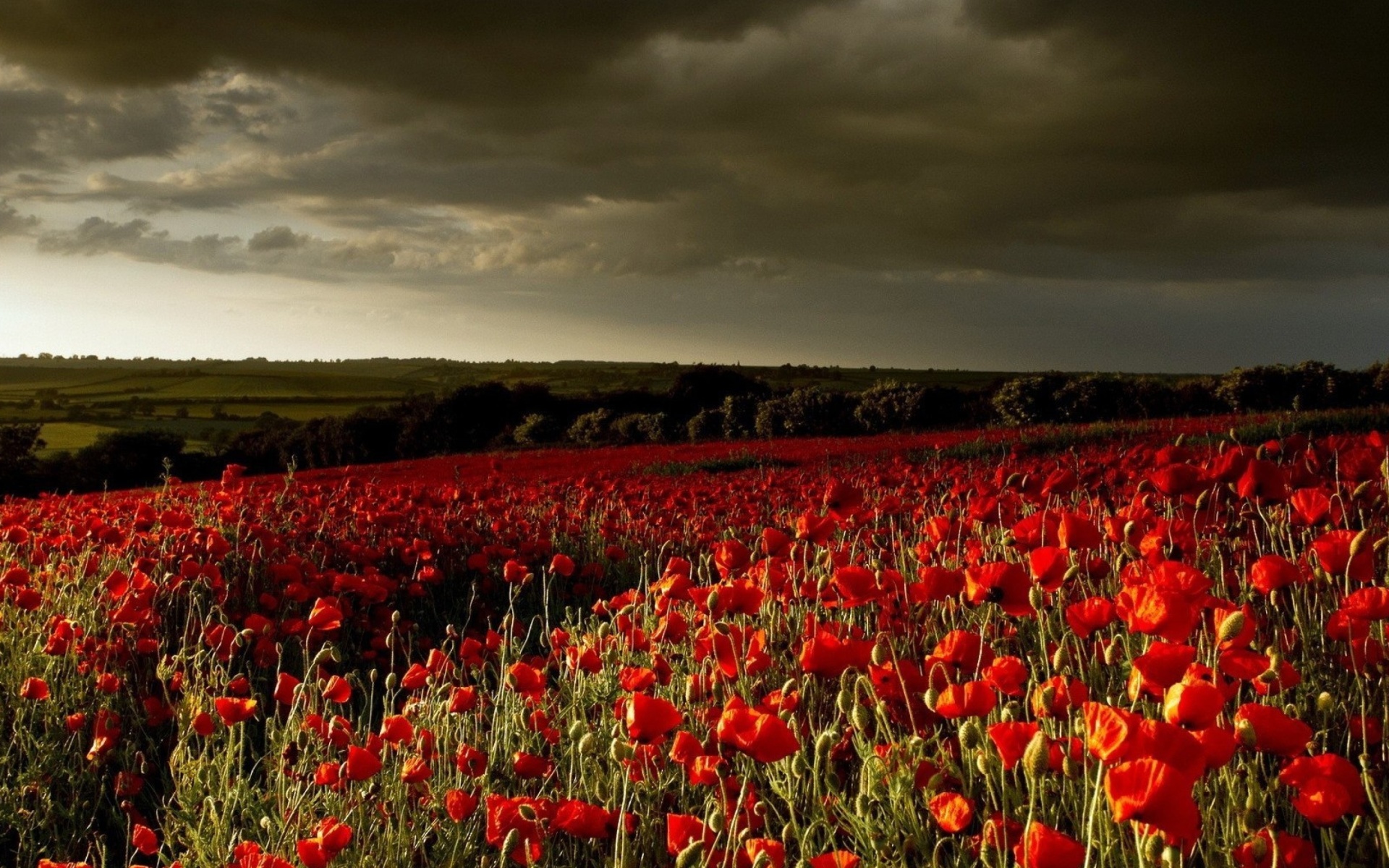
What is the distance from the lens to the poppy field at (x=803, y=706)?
1.94m

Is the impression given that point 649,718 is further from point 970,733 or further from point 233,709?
point 233,709

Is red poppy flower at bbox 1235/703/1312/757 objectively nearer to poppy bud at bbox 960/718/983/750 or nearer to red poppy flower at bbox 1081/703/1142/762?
red poppy flower at bbox 1081/703/1142/762

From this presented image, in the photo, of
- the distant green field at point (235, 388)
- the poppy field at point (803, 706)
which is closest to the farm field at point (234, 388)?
the distant green field at point (235, 388)

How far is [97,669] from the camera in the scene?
4.64 metres

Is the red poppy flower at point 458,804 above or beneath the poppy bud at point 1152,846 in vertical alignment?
beneath

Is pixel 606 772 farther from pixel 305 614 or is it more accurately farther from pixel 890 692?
pixel 305 614

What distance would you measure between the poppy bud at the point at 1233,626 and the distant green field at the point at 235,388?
33.8 m

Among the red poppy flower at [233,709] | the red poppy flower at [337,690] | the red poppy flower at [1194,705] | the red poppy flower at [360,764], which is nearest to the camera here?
the red poppy flower at [1194,705]

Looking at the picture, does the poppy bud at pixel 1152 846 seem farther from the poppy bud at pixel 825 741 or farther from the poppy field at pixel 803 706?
the poppy bud at pixel 825 741

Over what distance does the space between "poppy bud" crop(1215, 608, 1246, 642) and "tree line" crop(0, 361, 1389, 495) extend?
74.3ft

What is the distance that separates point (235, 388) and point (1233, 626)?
84.3m

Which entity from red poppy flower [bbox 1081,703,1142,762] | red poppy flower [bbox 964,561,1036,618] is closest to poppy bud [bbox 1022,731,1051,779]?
red poppy flower [bbox 1081,703,1142,762]

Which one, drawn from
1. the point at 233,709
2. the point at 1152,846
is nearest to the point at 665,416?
the point at 233,709

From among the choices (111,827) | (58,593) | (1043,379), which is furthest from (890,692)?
(1043,379)
